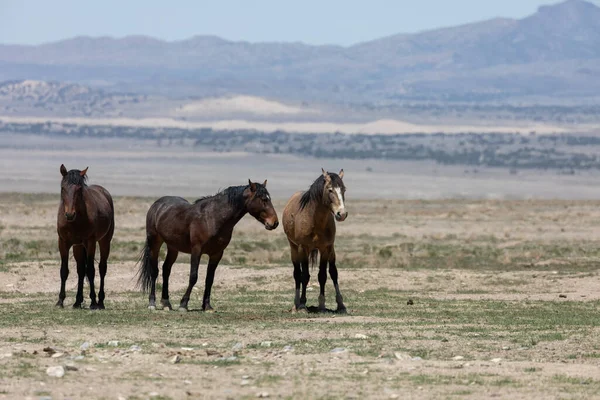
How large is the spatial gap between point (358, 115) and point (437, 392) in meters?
185

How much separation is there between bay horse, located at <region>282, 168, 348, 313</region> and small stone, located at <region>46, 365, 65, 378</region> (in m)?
6.40

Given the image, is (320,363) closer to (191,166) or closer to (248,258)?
(248,258)

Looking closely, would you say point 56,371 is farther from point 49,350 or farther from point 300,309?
point 300,309

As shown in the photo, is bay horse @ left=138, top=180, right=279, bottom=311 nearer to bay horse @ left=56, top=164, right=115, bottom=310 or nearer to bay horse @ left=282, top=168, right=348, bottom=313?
bay horse @ left=282, top=168, right=348, bottom=313

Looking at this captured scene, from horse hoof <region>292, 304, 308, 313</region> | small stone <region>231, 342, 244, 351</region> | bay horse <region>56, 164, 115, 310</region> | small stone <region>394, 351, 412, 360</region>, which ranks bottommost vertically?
horse hoof <region>292, 304, 308, 313</region>

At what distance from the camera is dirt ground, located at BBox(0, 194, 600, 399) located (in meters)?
11.5

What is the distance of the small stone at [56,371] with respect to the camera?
11594 mm

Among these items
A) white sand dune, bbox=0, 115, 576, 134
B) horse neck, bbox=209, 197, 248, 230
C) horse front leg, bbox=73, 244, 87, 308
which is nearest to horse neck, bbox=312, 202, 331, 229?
horse neck, bbox=209, 197, 248, 230

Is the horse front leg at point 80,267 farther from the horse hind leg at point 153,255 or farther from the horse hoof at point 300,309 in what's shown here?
the horse hoof at point 300,309

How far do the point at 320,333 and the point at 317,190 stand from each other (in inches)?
120

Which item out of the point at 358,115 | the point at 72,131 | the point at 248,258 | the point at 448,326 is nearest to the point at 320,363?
the point at 448,326

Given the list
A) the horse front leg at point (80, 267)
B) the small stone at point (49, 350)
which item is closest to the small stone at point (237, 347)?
the small stone at point (49, 350)

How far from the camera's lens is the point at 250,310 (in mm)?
18969

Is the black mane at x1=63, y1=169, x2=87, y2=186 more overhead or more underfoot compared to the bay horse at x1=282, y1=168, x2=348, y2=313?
more overhead
